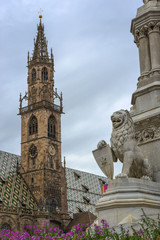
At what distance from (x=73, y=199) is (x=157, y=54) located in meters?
52.9

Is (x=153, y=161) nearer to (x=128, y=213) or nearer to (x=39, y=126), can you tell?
(x=128, y=213)

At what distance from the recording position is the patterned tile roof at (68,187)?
53.6 m

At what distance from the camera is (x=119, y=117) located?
9.04m

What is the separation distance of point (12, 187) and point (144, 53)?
4637 centimetres

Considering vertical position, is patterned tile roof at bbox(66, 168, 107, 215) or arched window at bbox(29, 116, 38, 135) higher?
arched window at bbox(29, 116, 38, 135)

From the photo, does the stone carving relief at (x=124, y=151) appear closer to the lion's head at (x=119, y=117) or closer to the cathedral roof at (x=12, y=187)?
the lion's head at (x=119, y=117)

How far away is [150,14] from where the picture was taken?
11.0 meters

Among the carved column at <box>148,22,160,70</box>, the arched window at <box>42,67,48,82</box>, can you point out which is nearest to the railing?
the arched window at <box>42,67,48,82</box>

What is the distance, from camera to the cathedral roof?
5231 cm

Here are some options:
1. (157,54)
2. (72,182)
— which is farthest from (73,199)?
(157,54)

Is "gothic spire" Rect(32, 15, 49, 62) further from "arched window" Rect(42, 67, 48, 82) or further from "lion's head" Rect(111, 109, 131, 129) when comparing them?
"lion's head" Rect(111, 109, 131, 129)

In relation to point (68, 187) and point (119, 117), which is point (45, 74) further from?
point (119, 117)

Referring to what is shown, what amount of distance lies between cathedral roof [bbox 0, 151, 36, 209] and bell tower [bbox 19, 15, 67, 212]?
40.2 inches

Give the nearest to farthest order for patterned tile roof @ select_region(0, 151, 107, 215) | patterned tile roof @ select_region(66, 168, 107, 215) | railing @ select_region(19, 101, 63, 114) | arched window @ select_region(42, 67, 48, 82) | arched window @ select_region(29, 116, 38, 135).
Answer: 1. patterned tile roof @ select_region(0, 151, 107, 215)
2. arched window @ select_region(29, 116, 38, 135)
3. patterned tile roof @ select_region(66, 168, 107, 215)
4. railing @ select_region(19, 101, 63, 114)
5. arched window @ select_region(42, 67, 48, 82)
